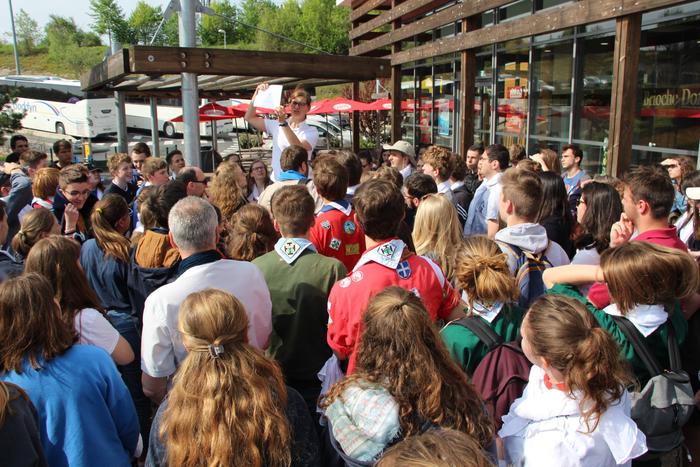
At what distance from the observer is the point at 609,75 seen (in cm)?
827

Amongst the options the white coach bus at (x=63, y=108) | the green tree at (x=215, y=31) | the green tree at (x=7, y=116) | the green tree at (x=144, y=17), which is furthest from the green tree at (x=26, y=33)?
the green tree at (x=7, y=116)

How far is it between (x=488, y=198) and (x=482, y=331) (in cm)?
310

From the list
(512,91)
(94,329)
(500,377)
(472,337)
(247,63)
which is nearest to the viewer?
(500,377)

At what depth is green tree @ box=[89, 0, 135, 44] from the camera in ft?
291

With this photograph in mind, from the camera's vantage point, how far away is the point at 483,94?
1196 centimetres

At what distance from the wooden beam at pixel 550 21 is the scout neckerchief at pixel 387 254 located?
5025 mm

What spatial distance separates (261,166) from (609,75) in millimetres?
5424

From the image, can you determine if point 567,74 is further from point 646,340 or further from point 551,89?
point 646,340

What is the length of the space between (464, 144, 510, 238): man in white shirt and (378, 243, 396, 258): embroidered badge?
2.13 meters

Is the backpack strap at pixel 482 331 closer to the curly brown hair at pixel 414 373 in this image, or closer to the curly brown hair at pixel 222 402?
the curly brown hair at pixel 414 373

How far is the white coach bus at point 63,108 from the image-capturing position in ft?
93.9

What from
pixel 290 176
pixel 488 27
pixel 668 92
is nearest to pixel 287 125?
pixel 290 176

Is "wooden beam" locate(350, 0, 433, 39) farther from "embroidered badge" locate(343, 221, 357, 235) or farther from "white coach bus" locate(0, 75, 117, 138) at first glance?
"white coach bus" locate(0, 75, 117, 138)

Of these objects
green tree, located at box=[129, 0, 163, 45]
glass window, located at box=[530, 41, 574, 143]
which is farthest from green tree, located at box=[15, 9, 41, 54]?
glass window, located at box=[530, 41, 574, 143]
